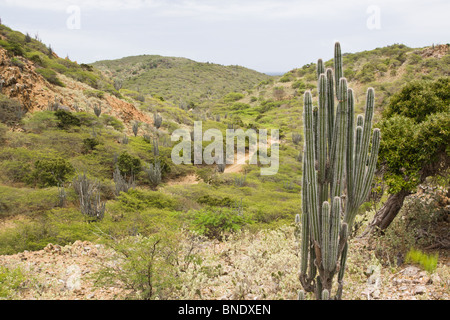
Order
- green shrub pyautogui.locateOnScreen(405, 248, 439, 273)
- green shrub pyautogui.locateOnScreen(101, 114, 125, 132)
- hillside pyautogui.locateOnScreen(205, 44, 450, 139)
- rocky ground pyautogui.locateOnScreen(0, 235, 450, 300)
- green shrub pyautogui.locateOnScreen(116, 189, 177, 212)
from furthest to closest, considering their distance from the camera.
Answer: hillside pyautogui.locateOnScreen(205, 44, 450, 139) < green shrub pyautogui.locateOnScreen(101, 114, 125, 132) < green shrub pyautogui.locateOnScreen(116, 189, 177, 212) < green shrub pyautogui.locateOnScreen(405, 248, 439, 273) < rocky ground pyautogui.locateOnScreen(0, 235, 450, 300)

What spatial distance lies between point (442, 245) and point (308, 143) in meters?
3.94

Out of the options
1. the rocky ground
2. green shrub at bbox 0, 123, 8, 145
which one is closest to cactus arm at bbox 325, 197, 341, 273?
the rocky ground

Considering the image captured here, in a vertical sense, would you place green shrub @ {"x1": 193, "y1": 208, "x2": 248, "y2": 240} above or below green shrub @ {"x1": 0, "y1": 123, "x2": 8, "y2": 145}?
below

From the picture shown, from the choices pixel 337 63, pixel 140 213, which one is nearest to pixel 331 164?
pixel 337 63

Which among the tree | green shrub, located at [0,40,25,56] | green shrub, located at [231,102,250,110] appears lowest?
the tree

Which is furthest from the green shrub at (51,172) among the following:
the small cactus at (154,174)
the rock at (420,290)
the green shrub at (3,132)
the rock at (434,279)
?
the rock at (434,279)

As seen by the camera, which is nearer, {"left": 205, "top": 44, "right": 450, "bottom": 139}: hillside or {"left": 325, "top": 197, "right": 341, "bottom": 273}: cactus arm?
{"left": 325, "top": 197, "right": 341, "bottom": 273}: cactus arm

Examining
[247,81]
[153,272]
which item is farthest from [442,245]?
[247,81]

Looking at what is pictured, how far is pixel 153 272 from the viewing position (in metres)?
4.36

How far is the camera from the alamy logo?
17047mm

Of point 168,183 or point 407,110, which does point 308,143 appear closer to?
point 407,110

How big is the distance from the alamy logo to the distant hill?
20.5 m

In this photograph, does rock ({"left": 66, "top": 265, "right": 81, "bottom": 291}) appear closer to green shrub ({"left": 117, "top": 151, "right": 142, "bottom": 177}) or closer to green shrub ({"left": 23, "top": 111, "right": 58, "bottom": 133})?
green shrub ({"left": 117, "top": 151, "right": 142, "bottom": 177})

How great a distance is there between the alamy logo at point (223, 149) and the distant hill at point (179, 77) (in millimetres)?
20492
